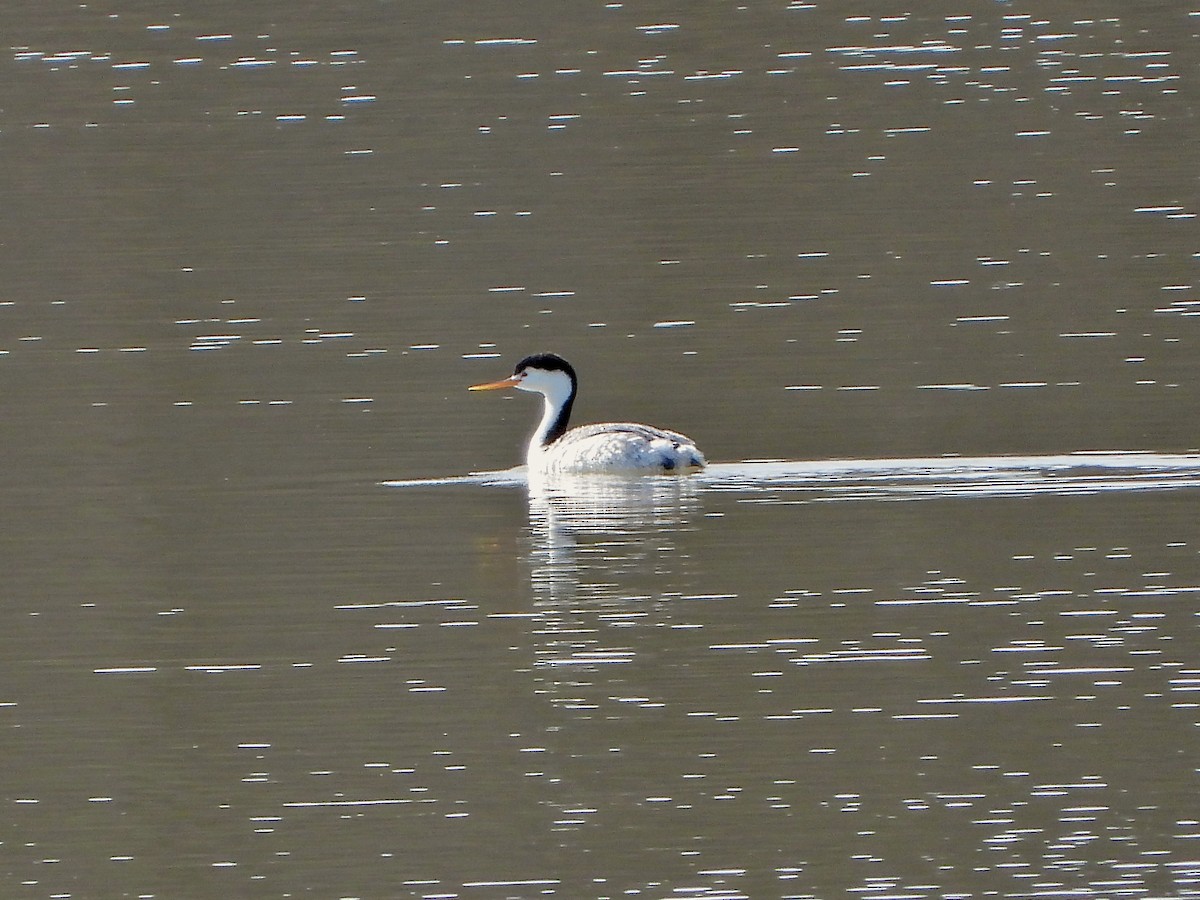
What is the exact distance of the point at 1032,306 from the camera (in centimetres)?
2053

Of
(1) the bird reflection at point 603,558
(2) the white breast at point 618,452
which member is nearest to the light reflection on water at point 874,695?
(1) the bird reflection at point 603,558

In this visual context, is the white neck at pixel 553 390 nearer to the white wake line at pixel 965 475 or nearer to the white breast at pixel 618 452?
the white breast at pixel 618 452

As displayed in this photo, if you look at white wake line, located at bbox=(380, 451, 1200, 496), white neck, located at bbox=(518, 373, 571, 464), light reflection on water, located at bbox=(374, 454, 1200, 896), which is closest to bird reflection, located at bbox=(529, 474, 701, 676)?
light reflection on water, located at bbox=(374, 454, 1200, 896)

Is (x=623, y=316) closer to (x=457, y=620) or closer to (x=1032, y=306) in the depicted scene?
(x=1032, y=306)

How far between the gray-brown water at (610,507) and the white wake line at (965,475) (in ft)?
0.16

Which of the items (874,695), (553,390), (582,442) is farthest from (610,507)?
(874,695)

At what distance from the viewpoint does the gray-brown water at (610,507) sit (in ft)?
30.5

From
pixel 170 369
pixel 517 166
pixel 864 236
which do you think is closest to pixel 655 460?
pixel 170 369

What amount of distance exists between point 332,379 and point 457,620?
22.5 ft

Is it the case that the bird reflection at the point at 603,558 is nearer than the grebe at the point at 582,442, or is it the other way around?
the bird reflection at the point at 603,558

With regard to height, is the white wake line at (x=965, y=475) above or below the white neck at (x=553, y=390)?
below

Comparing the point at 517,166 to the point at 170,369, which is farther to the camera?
the point at 517,166

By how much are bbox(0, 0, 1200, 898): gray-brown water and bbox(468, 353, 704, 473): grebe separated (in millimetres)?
A: 220

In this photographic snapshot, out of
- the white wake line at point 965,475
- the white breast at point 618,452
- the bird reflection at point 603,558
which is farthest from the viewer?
the white breast at point 618,452
